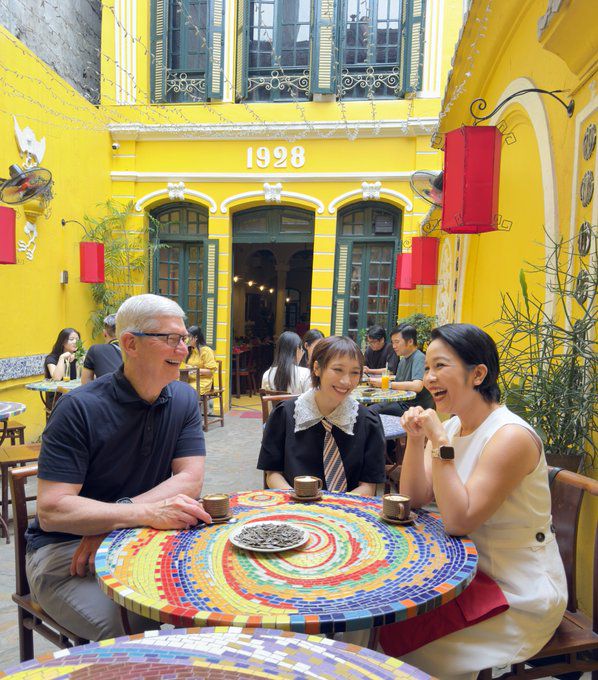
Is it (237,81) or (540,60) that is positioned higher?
(237,81)

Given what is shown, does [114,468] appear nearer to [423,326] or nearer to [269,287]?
[423,326]

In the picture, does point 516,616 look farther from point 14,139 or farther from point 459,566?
point 14,139

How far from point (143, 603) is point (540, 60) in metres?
3.60

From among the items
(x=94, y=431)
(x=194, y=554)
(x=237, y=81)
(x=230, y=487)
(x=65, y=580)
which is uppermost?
(x=237, y=81)

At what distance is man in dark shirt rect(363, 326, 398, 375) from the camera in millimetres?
6738

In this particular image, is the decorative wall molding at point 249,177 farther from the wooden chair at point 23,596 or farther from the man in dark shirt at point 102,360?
the wooden chair at point 23,596

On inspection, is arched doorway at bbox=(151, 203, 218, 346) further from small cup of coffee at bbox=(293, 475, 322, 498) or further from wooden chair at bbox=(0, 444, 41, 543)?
small cup of coffee at bbox=(293, 475, 322, 498)

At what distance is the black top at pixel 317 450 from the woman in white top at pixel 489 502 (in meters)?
0.54

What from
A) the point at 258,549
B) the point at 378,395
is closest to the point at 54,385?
the point at 378,395

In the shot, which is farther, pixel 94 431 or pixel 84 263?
pixel 84 263

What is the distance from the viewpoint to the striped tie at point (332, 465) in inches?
94.1

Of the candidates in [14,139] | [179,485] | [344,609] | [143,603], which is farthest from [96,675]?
[14,139]

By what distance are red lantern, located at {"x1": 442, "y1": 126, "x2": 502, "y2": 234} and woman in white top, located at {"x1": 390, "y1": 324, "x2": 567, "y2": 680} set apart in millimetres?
1700

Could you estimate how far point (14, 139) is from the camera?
6301 millimetres
